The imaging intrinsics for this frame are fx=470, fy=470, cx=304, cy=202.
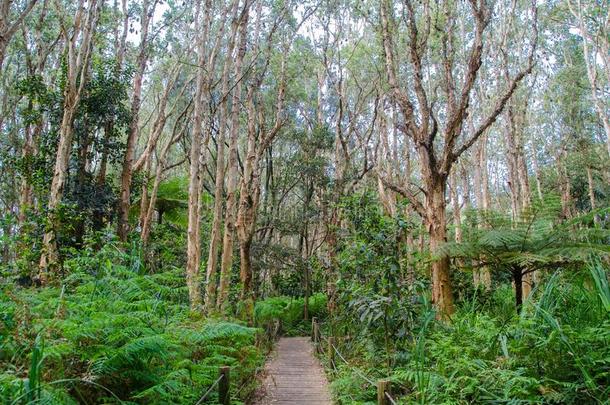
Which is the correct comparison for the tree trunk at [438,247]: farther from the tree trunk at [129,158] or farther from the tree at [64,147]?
the tree trunk at [129,158]

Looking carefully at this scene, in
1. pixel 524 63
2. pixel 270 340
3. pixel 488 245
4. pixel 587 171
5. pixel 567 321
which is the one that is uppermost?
pixel 524 63

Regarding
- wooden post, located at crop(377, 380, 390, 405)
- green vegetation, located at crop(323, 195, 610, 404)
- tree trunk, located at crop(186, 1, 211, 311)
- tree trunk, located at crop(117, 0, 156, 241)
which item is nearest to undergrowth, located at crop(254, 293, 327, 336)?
tree trunk, located at crop(186, 1, 211, 311)

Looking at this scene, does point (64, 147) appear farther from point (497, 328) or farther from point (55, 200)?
point (497, 328)

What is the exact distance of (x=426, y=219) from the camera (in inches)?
263

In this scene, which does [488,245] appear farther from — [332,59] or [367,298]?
[332,59]

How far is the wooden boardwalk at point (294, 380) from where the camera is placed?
788cm

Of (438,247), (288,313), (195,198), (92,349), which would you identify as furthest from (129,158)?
(288,313)

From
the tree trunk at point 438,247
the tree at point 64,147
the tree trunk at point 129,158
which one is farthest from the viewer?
the tree trunk at point 129,158

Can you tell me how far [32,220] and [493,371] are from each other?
7.65m

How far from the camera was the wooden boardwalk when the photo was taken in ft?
25.9

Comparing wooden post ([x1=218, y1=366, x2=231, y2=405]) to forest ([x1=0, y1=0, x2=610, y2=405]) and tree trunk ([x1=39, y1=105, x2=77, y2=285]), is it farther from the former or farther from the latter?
tree trunk ([x1=39, y1=105, x2=77, y2=285])

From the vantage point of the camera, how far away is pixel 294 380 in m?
9.48

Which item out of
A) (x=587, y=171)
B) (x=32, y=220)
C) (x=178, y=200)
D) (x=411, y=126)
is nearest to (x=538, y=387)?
(x=411, y=126)

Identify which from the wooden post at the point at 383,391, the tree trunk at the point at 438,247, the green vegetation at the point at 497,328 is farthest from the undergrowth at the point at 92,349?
the tree trunk at the point at 438,247
